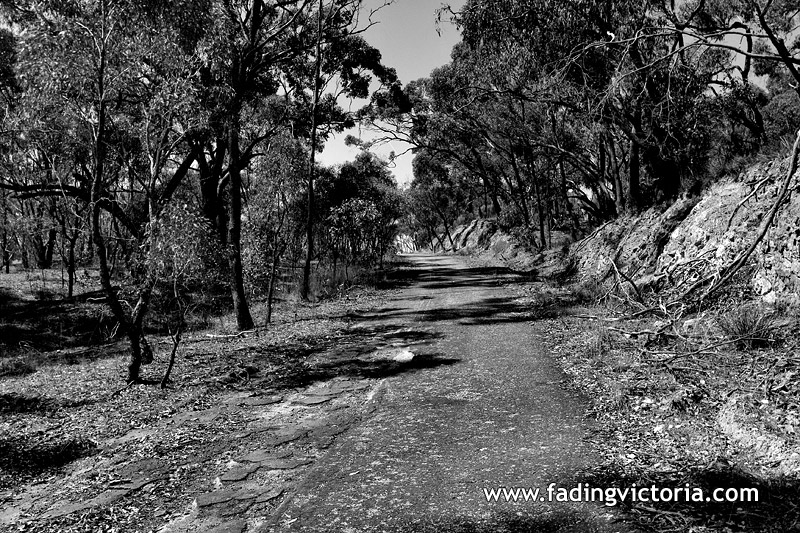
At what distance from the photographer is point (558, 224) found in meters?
33.8

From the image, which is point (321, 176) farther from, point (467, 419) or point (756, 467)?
point (756, 467)

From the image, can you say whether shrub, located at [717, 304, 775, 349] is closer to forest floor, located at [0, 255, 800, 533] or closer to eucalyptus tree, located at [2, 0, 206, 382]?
forest floor, located at [0, 255, 800, 533]

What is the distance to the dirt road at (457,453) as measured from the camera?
370 centimetres

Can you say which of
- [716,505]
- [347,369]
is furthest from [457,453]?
[347,369]

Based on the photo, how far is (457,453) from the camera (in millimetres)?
4719

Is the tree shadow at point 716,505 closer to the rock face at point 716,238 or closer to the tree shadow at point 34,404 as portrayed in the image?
the rock face at point 716,238

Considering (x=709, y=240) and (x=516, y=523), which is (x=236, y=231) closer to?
(x=709, y=240)

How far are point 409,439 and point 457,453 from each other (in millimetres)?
585

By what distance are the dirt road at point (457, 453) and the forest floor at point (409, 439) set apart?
0.8 inches

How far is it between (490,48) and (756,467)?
11455 millimetres

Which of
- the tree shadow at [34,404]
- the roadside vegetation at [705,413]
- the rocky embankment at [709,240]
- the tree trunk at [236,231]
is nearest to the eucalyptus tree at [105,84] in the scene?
the tree shadow at [34,404]

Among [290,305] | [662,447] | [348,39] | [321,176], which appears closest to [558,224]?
[321,176]

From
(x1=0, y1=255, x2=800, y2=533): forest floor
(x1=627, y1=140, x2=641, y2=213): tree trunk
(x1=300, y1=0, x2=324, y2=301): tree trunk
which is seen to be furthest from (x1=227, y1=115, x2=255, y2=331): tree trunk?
(x1=627, y1=140, x2=641, y2=213): tree trunk

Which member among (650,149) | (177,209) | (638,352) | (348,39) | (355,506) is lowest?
(355,506)
